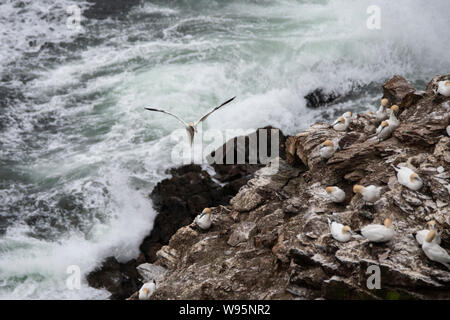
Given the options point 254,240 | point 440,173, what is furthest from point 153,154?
point 440,173

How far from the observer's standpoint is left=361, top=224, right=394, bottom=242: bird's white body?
6586mm

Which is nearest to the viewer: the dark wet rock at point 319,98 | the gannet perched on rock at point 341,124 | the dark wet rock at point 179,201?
the gannet perched on rock at point 341,124

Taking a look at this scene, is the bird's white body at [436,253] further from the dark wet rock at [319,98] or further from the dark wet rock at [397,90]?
the dark wet rock at [319,98]

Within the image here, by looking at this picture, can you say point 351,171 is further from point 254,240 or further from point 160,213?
point 160,213

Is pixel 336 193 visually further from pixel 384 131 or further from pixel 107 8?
pixel 107 8

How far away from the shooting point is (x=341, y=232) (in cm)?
696

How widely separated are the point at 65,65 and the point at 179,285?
16421 mm

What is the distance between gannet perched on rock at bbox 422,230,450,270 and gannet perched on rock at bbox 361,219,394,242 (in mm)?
453

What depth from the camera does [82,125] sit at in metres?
18.4

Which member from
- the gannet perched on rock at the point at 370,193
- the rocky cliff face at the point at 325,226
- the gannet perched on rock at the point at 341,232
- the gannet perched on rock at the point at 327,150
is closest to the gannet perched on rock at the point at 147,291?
the rocky cliff face at the point at 325,226

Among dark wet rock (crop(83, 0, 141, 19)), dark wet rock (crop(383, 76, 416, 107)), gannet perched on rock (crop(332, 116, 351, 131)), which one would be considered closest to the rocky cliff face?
dark wet rock (crop(383, 76, 416, 107))

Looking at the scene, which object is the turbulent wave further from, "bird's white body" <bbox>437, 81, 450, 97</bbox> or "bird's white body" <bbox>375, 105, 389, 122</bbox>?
"bird's white body" <bbox>437, 81, 450, 97</bbox>

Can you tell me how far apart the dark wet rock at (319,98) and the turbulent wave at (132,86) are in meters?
0.28

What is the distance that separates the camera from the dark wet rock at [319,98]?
1761 cm
